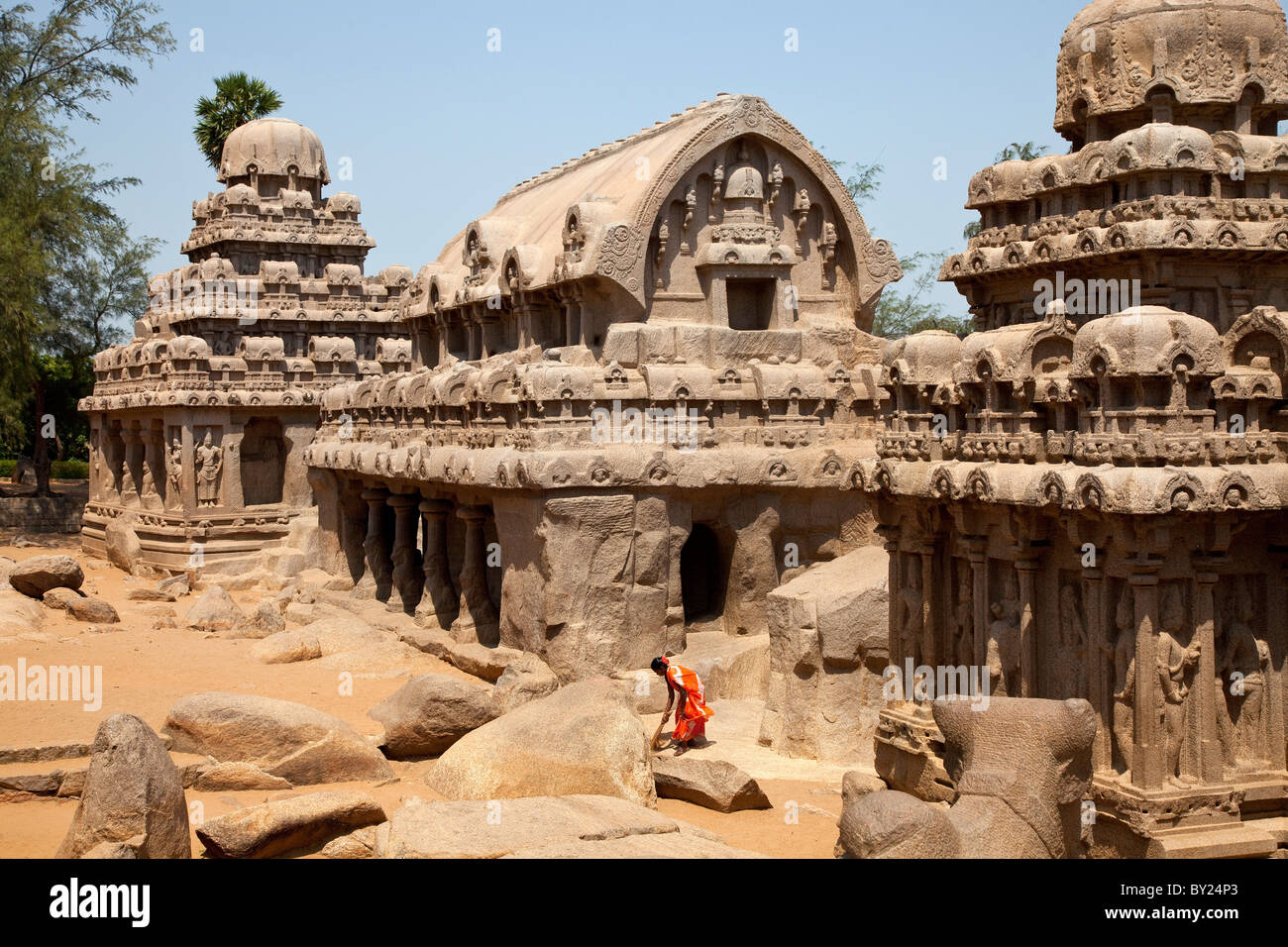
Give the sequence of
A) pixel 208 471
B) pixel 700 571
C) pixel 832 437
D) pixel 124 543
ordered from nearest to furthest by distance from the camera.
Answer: pixel 832 437 → pixel 700 571 → pixel 208 471 → pixel 124 543

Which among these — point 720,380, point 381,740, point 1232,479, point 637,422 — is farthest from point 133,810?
point 720,380

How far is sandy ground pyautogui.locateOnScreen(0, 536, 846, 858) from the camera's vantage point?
12.3 m

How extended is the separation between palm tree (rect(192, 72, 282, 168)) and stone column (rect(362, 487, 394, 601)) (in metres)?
23.8

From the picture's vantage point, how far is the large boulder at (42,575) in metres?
23.8

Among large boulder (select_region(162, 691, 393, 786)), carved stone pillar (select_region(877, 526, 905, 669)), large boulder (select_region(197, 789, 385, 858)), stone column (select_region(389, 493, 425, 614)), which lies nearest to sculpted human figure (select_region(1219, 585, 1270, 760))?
carved stone pillar (select_region(877, 526, 905, 669))

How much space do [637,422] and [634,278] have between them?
7.14 ft

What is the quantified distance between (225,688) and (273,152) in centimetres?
1895

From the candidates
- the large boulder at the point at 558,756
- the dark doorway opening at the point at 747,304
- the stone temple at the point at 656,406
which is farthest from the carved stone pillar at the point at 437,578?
the large boulder at the point at 558,756

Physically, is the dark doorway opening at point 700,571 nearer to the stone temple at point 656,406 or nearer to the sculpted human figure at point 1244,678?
the stone temple at point 656,406

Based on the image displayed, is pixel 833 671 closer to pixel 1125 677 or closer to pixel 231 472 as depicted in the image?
pixel 1125 677

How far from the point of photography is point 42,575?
937 inches

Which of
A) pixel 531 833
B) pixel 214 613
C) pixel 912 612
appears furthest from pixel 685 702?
pixel 214 613

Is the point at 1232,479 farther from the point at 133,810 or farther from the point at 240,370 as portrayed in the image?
the point at 240,370

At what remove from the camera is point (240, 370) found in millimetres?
30703
